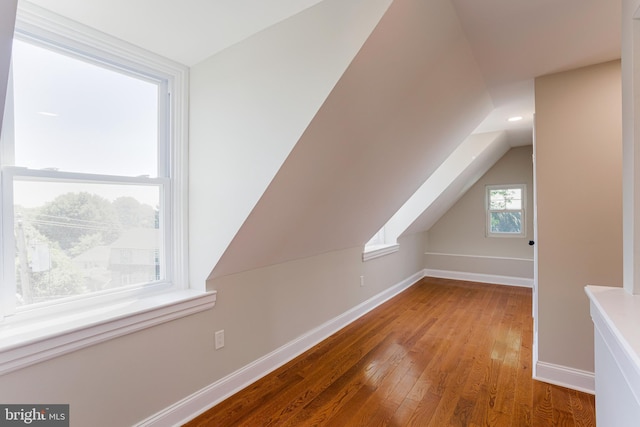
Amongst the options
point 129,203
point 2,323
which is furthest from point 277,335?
point 2,323

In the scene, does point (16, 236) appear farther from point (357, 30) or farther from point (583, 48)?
point (583, 48)

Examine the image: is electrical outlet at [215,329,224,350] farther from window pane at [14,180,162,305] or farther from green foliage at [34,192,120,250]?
green foliage at [34,192,120,250]

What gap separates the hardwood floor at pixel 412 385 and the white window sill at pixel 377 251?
743mm

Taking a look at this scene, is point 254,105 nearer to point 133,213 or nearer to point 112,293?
point 133,213

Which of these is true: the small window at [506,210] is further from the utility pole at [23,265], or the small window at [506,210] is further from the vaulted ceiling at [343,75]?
the utility pole at [23,265]

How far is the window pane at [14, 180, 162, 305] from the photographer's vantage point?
140 cm

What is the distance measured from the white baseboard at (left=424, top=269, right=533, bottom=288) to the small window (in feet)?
2.35

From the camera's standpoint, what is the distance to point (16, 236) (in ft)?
4.44

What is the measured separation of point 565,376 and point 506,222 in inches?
137

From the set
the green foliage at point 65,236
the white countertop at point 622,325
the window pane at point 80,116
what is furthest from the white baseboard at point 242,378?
Result: the white countertop at point 622,325

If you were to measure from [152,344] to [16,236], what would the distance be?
0.81 meters

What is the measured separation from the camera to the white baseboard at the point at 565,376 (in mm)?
2139

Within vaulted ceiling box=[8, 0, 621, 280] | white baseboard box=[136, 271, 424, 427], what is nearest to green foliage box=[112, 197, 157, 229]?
vaulted ceiling box=[8, 0, 621, 280]

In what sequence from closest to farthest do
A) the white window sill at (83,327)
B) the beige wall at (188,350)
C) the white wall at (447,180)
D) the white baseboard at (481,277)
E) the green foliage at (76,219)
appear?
the white window sill at (83,327)
the beige wall at (188,350)
the green foliage at (76,219)
the white wall at (447,180)
the white baseboard at (481,277)
